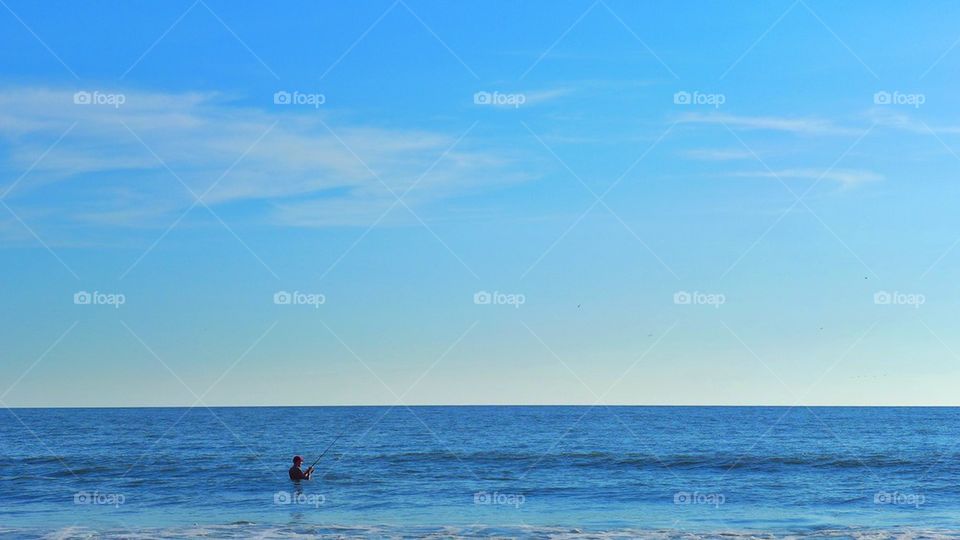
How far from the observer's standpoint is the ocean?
2781 centimetres

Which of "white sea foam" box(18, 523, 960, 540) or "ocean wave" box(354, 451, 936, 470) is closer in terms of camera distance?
"white sea foam" box(18, 523, 960, 540)

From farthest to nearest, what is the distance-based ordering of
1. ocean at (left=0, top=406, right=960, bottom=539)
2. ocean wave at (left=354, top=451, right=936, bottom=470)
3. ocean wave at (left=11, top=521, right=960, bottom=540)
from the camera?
1. ocean wave at (left=354, top=451, right=936, bottom=470)
2. ocean at (left=0, top=406, right=960, bottom=539)
3. ocean wave at (left=11, top=521, right=960, bottom=540)

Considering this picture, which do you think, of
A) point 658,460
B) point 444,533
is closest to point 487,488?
point 444,533

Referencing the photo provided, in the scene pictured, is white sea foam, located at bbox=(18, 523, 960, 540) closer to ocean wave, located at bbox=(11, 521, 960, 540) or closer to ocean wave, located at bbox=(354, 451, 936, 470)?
ocean wave, located at bbox=(11, 521, 960, 540)

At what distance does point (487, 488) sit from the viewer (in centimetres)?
3853

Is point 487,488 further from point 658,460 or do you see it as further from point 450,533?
point 658,460

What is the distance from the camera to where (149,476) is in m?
42.6

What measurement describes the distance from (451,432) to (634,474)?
37720mm

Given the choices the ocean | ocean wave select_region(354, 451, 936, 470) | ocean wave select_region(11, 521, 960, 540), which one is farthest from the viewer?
ocean wave select_region(354, 451, 936, 470)

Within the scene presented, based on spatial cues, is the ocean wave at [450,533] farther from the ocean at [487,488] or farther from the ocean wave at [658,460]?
the ocean wave at [658,460]

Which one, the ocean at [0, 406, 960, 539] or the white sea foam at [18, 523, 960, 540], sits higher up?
the ocean at [0, 406, 960, 539]

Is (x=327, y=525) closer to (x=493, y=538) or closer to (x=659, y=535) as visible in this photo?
(x=493, y=538)

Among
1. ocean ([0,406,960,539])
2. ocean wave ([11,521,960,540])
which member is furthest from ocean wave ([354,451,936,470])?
ocean wave ([11,521,960,540])

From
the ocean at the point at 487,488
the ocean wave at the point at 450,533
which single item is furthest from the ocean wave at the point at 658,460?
the ocean wave at the point at 450,533
